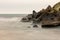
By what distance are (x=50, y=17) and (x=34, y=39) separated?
16.4ft

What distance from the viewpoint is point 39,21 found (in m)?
14.9

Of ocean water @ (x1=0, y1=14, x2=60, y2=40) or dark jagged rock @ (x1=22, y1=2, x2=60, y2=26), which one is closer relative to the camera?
ocean water @ (x1=0, y1=14, x2=60, y2=40)

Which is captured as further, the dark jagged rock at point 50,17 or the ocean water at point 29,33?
the dark jagged rock at point 50,17

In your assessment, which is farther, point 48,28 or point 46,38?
point 48,28

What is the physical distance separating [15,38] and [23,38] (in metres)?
0.31

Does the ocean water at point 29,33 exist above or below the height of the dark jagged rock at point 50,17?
below

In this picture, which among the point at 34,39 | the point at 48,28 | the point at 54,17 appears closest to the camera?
the point at 34,39

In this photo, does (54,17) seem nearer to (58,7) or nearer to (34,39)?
(58,7)

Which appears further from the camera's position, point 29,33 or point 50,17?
point 50,17

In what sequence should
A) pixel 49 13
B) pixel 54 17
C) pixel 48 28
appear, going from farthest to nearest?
pixel 49 13 → pixel 54 17 → pixel 48 28

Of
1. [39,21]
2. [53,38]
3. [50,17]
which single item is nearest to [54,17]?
[50,17]

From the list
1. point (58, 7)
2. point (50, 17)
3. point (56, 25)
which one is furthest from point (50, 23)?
point (58, 7)

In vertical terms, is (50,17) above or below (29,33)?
above

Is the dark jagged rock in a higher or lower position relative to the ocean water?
higher
